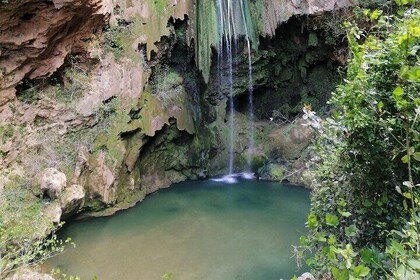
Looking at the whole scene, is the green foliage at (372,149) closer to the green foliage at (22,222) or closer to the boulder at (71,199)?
the green foliage at (22,222)

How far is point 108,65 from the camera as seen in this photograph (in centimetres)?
984

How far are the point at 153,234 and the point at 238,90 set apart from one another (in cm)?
730

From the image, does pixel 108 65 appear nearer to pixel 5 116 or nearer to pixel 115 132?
pixel 115 132

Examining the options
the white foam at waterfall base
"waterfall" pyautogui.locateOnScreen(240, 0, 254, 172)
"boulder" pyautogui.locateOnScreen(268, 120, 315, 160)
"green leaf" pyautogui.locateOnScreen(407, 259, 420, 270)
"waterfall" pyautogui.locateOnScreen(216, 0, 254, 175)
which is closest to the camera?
"green leaf" pyautogui.locateOnScreen(407, 259, 420, 270)

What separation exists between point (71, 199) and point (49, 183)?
61 centimetres

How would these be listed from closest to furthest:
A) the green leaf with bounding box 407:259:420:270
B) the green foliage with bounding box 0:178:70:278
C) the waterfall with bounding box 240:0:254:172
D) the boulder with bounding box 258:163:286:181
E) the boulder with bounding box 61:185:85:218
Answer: the green leaf with bounding box 407:259:420:270 < the green foliage with bounding box 0:178:70:278 < the boulder with bounding box 61:185:85:218 < the boulder with bounding box 258:163:286:181 < the waterfall with bounding box 240:0:254:172

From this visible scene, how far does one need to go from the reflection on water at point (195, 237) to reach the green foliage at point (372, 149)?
12.2 ft

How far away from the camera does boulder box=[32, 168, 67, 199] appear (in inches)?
304

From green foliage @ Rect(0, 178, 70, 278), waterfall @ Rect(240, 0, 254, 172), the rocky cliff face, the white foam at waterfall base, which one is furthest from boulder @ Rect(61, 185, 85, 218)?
waterfall @ Rect(240, 0, 254, 172)

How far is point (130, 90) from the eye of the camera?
402 inches

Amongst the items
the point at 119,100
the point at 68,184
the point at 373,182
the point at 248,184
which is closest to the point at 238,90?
the point at 248,184

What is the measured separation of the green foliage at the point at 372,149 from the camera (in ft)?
8.38

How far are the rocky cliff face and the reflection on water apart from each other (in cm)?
97

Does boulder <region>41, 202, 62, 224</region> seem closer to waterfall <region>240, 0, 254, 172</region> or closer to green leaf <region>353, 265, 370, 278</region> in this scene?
green leaf <region>353, 265, 370, 278</region>
